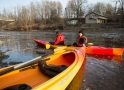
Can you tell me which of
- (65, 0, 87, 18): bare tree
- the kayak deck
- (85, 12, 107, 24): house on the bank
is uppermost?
(65, 0, 87, 18): bare tree

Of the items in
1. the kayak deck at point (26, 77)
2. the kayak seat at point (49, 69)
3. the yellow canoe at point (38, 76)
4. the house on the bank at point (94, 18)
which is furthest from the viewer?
the house on the bank at point (94, 18)

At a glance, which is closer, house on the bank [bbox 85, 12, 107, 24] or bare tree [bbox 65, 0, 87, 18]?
house on the bank [bbox 85, 12, 107, 24]

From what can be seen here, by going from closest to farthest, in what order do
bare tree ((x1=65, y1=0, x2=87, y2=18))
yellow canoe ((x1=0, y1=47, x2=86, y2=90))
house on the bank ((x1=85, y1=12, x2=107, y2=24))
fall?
yellow canoe ((x1=0, y1=47, x2=86, y2=90)) < house on the bank ((x1=85, y1=12, x2=107, y2=24)) < bare tree ((x1=65, y1=0, x2=87, y2=18))

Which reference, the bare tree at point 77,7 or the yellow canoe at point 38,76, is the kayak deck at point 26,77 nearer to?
the yellow canoe at point 38,76

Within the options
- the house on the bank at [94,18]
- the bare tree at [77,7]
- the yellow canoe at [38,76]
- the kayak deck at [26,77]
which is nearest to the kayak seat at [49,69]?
the yellow canoe at [38,76]

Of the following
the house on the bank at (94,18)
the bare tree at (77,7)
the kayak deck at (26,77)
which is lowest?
the kayak deck at (26,77)

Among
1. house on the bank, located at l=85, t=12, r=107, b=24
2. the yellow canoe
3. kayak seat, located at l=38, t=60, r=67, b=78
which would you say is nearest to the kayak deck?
the yellow canoe

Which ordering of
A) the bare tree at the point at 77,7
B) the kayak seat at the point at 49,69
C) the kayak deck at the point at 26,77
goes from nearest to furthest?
the kayak deck at the point at 26,77
the kayak seat at the point at 49,69
the bare tree at the point at 77,7

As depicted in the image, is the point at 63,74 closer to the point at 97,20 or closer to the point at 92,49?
the point at 92,49

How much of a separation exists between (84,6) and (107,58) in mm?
63740

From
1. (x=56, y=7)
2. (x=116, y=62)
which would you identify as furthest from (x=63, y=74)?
(x=56, y=7)

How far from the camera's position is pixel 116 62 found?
9289 mm

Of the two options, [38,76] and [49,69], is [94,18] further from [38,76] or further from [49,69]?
[38,76]

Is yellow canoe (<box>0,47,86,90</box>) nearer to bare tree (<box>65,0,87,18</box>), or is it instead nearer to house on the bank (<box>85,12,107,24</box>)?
house on the bank (<box>85,12,107,24</box>)
